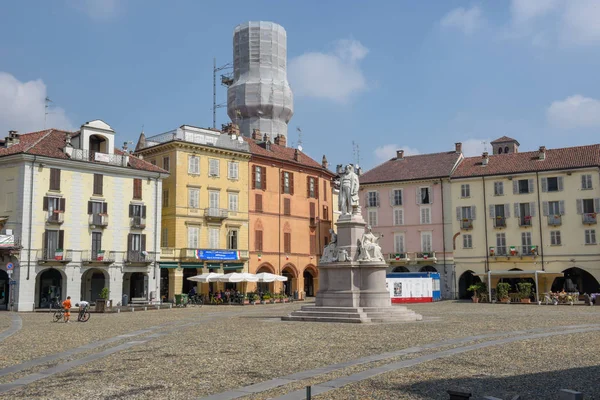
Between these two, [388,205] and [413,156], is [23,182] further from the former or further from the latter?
[413,156]

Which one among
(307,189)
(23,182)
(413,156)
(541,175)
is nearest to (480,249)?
(541,175)

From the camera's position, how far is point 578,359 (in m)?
14.5

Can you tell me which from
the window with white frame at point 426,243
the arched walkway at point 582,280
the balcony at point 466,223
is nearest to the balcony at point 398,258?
the window with white frame at point 426,243

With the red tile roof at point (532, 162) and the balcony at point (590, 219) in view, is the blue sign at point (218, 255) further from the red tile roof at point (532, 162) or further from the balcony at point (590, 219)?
the balcony at point (590, 219)

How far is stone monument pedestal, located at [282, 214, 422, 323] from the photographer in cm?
2656

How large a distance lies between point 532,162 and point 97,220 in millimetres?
37218

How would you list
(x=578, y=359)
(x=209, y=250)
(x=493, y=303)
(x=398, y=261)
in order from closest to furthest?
(x=578, y=359)
(x=493, y=303)
(x=209, y=250)
(x=398, y=261)

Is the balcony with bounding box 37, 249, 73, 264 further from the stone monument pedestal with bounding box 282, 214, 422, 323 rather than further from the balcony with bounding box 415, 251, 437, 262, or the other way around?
the balcony with bounding box 415, 251, 437, 262

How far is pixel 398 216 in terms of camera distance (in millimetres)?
63062

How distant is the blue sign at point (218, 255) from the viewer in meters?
52.3

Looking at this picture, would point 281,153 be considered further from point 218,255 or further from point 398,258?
point 398,258

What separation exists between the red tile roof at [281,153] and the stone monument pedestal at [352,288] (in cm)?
3075

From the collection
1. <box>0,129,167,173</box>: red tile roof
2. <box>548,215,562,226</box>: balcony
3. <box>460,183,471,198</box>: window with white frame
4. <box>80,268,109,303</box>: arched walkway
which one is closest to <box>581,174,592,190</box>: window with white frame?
<box>548,215,562,226</box>: balcony

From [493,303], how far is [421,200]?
49.4 ft
